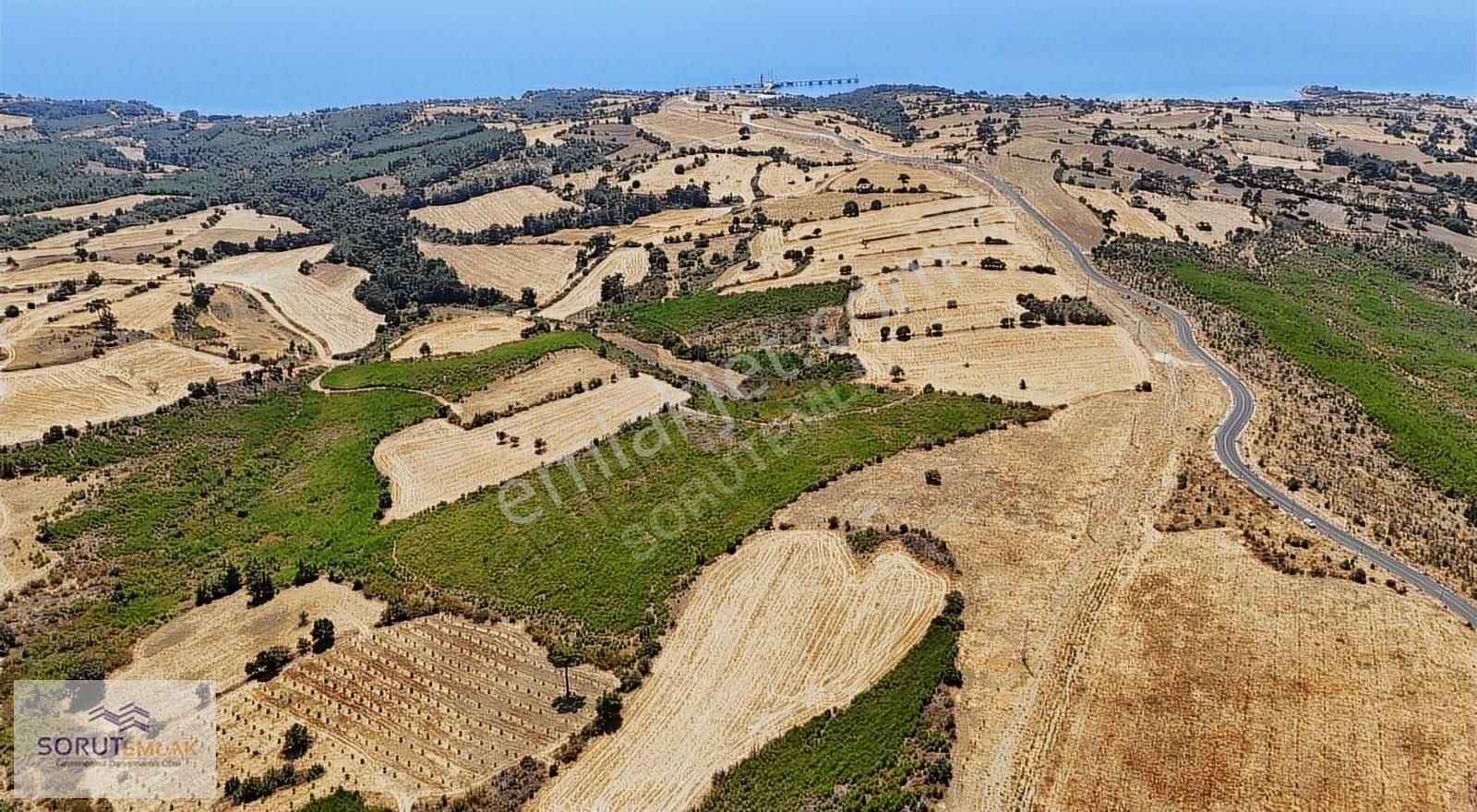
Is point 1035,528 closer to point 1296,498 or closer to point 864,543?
point 864,543

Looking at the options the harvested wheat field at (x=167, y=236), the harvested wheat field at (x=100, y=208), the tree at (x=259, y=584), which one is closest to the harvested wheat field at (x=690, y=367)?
the tree at (x=259, y=584)

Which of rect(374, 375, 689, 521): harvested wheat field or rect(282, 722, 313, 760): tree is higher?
rect(374, 375, 689, 521): harvested wheat field

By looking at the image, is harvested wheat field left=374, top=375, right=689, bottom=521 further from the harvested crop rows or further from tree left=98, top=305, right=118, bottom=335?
the harvested crop rows

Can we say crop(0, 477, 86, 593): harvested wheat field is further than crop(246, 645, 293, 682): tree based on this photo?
Yes

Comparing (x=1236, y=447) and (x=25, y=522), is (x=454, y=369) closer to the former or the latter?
(x=25, y=522)

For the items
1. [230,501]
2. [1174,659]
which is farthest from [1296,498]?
[230,501]

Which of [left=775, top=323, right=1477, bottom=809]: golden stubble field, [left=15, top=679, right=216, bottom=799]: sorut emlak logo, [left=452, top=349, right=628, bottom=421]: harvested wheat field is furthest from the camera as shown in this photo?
[left=452, top=349, right=628, bottom=421]: harvested wheat field

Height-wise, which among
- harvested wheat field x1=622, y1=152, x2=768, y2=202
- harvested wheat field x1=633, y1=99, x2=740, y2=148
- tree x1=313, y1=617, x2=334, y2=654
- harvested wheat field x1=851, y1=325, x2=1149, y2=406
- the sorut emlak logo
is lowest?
the sorut emlak logo

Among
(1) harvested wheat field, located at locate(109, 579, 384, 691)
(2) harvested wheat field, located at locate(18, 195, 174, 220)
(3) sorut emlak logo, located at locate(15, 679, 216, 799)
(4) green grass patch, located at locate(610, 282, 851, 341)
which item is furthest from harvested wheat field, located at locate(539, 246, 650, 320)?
(2) harvested wheat field, located at locate(18, 195, 174, 220)
